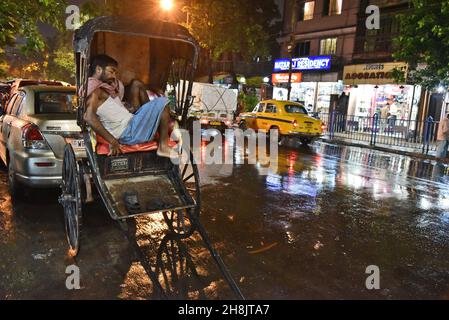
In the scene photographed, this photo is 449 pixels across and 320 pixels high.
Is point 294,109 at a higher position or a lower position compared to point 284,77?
lower

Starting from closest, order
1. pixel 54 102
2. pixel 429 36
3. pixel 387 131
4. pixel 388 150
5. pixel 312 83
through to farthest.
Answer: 1. pixel 54 102
2. pixel 429 36
3. pixel 388 150
4. pixel 387 131
5. pixel 312 83

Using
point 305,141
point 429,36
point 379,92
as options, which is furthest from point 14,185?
point 379,92

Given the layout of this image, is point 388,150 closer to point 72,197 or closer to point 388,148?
point 388,148

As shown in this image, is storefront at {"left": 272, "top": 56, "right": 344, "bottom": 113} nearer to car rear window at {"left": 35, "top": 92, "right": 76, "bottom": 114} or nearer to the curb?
the curb

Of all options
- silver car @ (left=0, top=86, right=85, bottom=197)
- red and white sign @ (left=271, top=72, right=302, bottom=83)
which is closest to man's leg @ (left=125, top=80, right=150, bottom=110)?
silver car @ (left=0, top=86, right=85, bottom=197)

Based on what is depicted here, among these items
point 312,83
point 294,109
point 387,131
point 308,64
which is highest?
point 308,64

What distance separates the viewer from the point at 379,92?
23.7 meters

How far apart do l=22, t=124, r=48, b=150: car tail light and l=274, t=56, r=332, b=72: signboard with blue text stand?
2335 centimetres

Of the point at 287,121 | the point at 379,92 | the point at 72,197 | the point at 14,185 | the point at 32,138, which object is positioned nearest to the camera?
the point at 72,197

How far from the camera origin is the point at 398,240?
5473 millimetres

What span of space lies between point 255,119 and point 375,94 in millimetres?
9895

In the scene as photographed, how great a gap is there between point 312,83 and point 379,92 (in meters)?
5.80

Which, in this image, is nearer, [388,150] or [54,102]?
[54,102]
